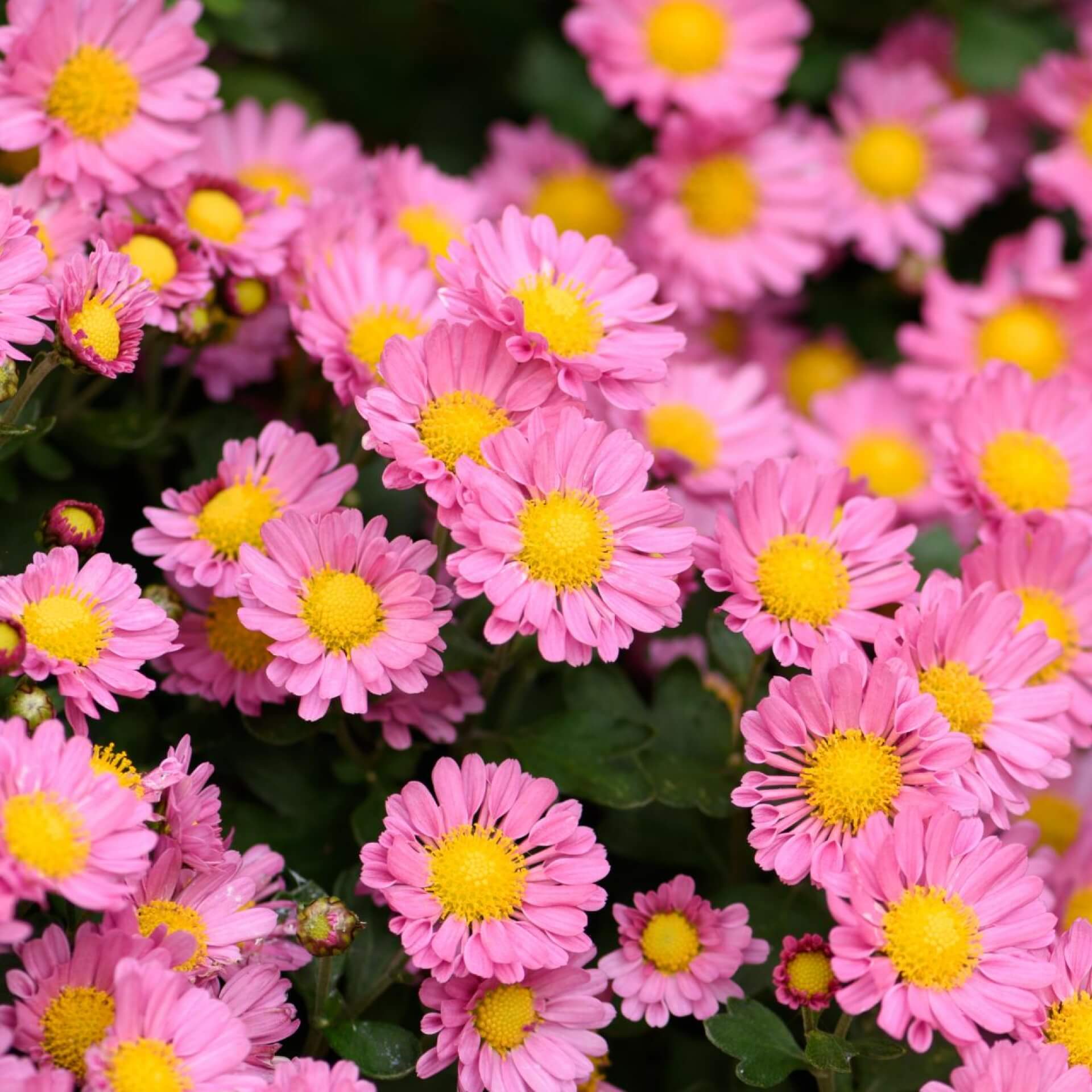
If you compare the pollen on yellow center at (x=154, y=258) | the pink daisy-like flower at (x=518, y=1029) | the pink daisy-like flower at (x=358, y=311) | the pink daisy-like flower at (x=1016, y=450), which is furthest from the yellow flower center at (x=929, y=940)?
the pollen on yellow center at (x=154, y=258)

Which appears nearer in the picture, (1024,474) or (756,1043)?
(756,1043)

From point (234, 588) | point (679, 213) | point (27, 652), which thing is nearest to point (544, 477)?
point (234, 588)

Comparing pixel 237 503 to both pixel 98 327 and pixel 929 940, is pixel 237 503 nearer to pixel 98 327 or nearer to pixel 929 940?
pixel 98 327

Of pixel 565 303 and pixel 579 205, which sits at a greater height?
pixel 565 303

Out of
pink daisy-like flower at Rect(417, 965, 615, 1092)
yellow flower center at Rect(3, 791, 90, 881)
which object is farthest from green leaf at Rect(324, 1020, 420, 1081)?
yellow flower center at Rect(3, 791, 90, 881)

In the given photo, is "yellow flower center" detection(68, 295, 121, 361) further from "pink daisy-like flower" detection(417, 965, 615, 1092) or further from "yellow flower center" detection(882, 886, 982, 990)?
"yellow flower center" detection(882, 886, 982, 990)

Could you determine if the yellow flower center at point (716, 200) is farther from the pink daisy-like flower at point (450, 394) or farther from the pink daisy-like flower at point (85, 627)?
the pink daisy-like flower at point (85, 627)

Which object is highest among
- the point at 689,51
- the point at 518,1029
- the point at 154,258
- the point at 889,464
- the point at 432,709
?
the point at 154,258

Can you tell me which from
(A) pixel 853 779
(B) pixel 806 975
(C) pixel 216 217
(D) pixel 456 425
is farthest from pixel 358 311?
(B) pixel 806 975

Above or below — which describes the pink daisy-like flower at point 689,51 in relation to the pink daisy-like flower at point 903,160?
above
